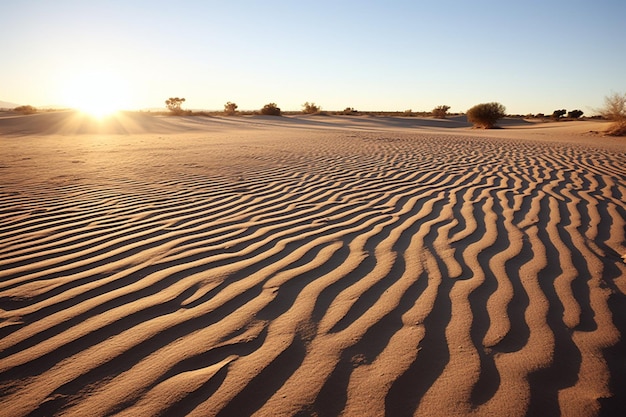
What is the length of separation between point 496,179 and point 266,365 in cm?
533

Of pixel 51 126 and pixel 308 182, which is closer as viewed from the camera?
pixel 308 182

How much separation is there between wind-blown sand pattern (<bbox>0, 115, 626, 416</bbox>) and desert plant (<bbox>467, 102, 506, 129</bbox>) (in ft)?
81.1

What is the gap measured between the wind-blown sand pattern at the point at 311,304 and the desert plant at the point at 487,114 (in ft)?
81.1

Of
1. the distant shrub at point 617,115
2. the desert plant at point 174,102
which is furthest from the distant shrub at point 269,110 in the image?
the distant shrub at point 617,115

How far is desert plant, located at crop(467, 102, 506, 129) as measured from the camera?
86.6ft

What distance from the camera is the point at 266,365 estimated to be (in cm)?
158

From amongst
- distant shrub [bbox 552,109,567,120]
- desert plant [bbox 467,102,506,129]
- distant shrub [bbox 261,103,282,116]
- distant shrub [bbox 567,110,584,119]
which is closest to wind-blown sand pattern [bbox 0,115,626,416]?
desert plant [bbox 467,102,506,129]

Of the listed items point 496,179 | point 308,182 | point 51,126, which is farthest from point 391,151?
point 51,126

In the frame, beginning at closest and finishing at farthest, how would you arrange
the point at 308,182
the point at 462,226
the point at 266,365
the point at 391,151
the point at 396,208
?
the point at 266,365, the point at 462,226, the point at 396,208, the point at 308,182, the point at 391,151

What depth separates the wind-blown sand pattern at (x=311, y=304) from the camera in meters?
1.44

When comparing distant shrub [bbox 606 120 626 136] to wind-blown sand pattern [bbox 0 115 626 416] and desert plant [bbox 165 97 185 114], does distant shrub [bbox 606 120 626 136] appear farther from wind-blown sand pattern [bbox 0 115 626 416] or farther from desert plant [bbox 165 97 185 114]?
desert plant [bbox 165 97 185 114]

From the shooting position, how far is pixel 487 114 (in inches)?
1045

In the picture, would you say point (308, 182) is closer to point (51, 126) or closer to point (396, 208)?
point (396, 208)

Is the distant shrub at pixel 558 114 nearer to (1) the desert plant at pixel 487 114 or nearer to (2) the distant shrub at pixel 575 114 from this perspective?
(2) the distant shrub at pixel 575 114
